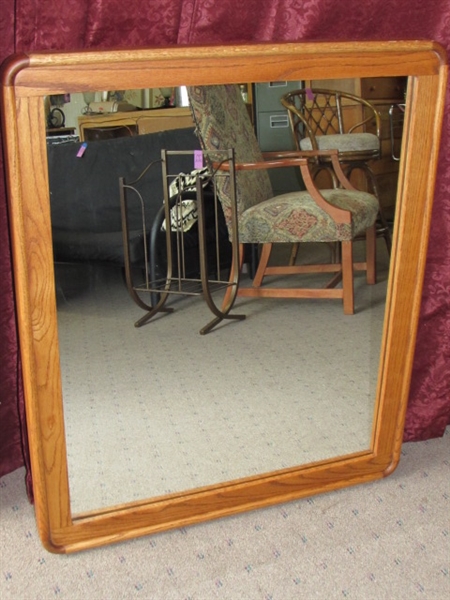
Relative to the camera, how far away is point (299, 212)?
1854 millimetres

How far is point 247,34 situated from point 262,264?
502 millimetres

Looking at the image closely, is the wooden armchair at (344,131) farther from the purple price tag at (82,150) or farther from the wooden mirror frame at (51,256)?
the purple price tag at (82,150)

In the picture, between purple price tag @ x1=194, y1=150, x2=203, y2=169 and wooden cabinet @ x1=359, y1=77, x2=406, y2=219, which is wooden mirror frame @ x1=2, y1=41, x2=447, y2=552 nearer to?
wooden cabinet @ x1=359, y1=77, x2=406, y2=219

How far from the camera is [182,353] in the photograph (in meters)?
1.80

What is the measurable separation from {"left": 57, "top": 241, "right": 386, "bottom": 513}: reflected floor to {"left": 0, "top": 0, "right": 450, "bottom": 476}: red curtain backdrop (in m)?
0.24

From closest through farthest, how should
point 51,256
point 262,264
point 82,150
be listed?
point 51,256, point 82,150, point 262,264

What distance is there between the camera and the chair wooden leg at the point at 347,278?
6.17 ft

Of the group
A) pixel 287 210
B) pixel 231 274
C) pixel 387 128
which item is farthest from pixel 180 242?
pixel 387 128

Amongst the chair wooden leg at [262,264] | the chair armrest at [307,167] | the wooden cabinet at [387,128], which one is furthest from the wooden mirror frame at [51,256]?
the chair wooden leg at [262,264]

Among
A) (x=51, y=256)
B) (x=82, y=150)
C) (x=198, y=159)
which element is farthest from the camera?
(x=198, y=159)

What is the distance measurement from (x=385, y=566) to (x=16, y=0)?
1.32 meters

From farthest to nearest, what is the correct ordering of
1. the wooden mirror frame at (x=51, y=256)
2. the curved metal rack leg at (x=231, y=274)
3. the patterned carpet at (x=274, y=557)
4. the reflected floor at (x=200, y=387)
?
1. the curved metal rack leg at (x=231, y=274)
2. the reflected floor at (x=200, y=387)
3. the patterned carpet at (x=274, y=557)
4. the wooden mirror frame at (x=51, y=256)

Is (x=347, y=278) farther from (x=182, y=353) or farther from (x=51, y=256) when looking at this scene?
(x=51, y=256)

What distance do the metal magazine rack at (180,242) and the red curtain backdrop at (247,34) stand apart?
26 cm
